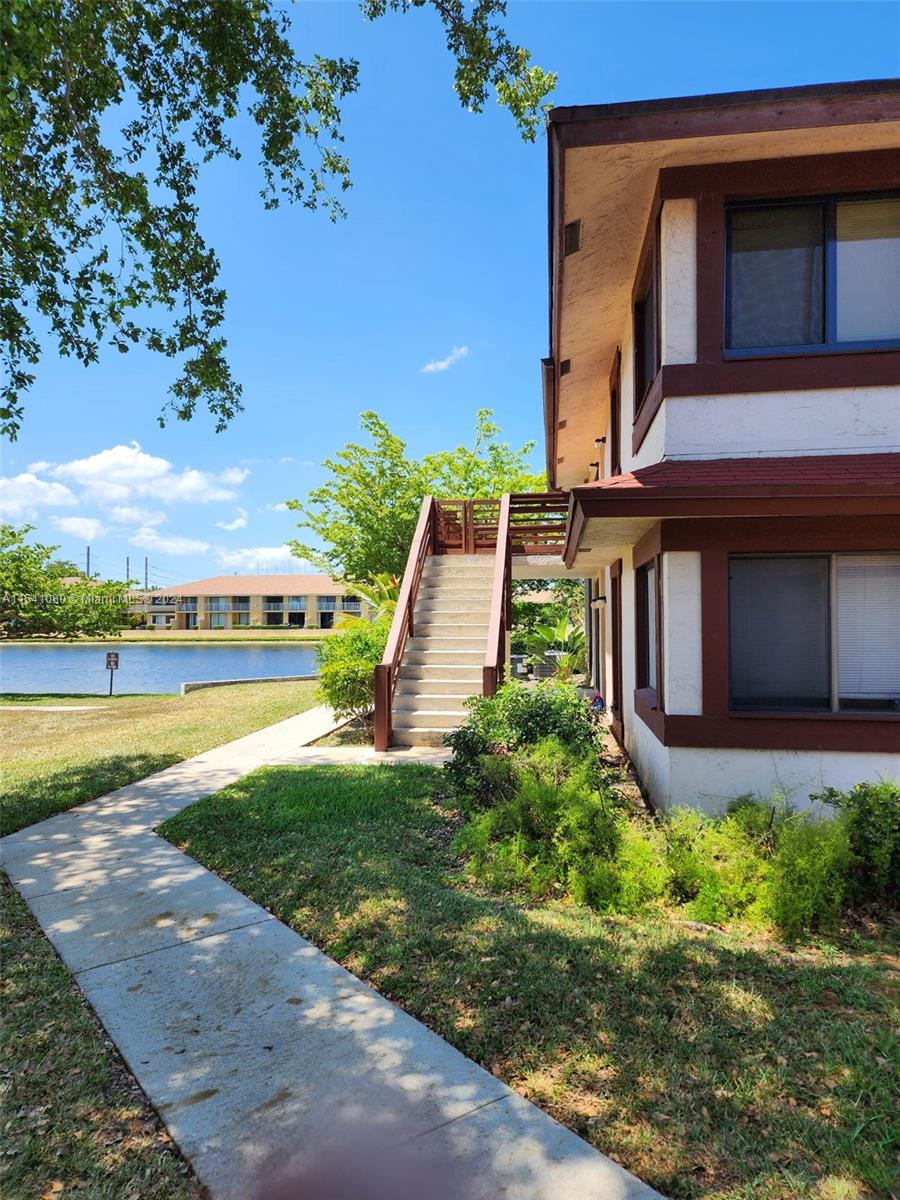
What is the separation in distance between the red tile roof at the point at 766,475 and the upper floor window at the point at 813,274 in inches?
39.7

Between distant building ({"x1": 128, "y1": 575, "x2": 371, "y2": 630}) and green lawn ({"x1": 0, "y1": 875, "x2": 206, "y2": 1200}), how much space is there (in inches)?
3000

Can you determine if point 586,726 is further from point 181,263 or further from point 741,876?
point 181,263

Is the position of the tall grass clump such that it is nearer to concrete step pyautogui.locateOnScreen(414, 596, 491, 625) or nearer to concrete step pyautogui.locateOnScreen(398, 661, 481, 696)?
concrete step pyautogui.locateOnScreen(398, 661, 481, 696)

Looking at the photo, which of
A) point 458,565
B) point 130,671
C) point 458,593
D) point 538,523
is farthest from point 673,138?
point 130,671

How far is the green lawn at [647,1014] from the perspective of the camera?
93.7 inches

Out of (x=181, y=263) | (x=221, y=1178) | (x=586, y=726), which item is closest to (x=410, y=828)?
(x=586, y=726)

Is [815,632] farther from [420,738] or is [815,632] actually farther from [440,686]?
[440,686]

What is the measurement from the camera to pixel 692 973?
11.6 feet

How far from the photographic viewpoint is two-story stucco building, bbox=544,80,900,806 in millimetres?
5293

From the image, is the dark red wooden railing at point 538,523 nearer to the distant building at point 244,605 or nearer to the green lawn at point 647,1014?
the green lawn at point 647,1014

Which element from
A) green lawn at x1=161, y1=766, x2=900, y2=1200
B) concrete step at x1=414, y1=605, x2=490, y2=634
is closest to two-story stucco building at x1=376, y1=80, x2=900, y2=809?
green lawn at x1=161, y1=766, x2=900, y2=1200

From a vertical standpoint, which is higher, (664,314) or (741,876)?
(664,314)

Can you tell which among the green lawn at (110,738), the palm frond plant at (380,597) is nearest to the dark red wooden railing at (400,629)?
the palm frond plant at (380,597)

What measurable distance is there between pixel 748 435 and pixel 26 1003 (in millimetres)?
6496
